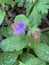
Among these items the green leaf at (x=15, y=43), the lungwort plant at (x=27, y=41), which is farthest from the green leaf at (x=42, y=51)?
the green leaf at (x=15, y=43)

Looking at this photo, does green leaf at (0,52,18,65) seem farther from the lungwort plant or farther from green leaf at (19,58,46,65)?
green leaf at (19,58,46,65)

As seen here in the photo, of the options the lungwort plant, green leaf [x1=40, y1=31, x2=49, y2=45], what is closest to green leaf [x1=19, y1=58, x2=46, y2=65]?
the lungwort plant

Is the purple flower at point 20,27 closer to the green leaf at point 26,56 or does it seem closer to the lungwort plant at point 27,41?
the lungwort plant at point 27,41

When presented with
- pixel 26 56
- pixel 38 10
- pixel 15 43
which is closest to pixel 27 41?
pixel 15 43

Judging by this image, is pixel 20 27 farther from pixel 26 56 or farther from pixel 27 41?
pixel 26 56

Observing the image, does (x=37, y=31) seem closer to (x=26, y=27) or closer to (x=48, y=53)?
(x=26, y=27)

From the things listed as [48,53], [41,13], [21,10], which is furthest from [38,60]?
[21,10]

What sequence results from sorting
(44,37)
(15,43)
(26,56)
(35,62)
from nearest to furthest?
(35,62), (15,43), (26,56), (44,37)
